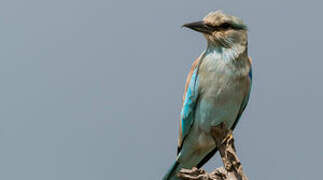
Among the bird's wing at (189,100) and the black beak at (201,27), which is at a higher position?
the black beak at (201,27)

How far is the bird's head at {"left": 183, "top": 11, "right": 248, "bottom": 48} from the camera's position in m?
10.0

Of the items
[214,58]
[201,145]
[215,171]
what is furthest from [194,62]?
[215,171]

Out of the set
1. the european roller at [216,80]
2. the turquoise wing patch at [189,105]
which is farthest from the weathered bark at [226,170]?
the turquoise wing patch at [189,105]

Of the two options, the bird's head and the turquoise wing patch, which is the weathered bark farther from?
the bird's head

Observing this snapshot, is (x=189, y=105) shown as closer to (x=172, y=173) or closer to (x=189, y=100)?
(x=189, y=100)

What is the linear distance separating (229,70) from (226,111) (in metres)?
0.56

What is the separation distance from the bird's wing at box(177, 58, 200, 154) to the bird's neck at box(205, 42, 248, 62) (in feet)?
1.12

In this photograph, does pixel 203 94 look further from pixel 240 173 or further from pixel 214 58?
pixel 240 173

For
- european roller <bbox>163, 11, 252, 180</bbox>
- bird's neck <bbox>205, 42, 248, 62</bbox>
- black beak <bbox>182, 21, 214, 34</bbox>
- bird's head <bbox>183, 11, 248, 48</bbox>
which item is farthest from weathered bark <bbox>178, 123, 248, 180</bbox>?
black beak <bbox>182, 21, 214, 34</bbox>

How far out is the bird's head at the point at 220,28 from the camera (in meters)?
10.0

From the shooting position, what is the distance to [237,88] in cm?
1011

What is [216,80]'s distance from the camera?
10.1 meters

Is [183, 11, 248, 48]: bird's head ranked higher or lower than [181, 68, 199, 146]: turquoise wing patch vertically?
higher

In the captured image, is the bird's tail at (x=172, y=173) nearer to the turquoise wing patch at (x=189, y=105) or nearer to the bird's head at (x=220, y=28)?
the turquoise wing patch at (x=189, y=105)
